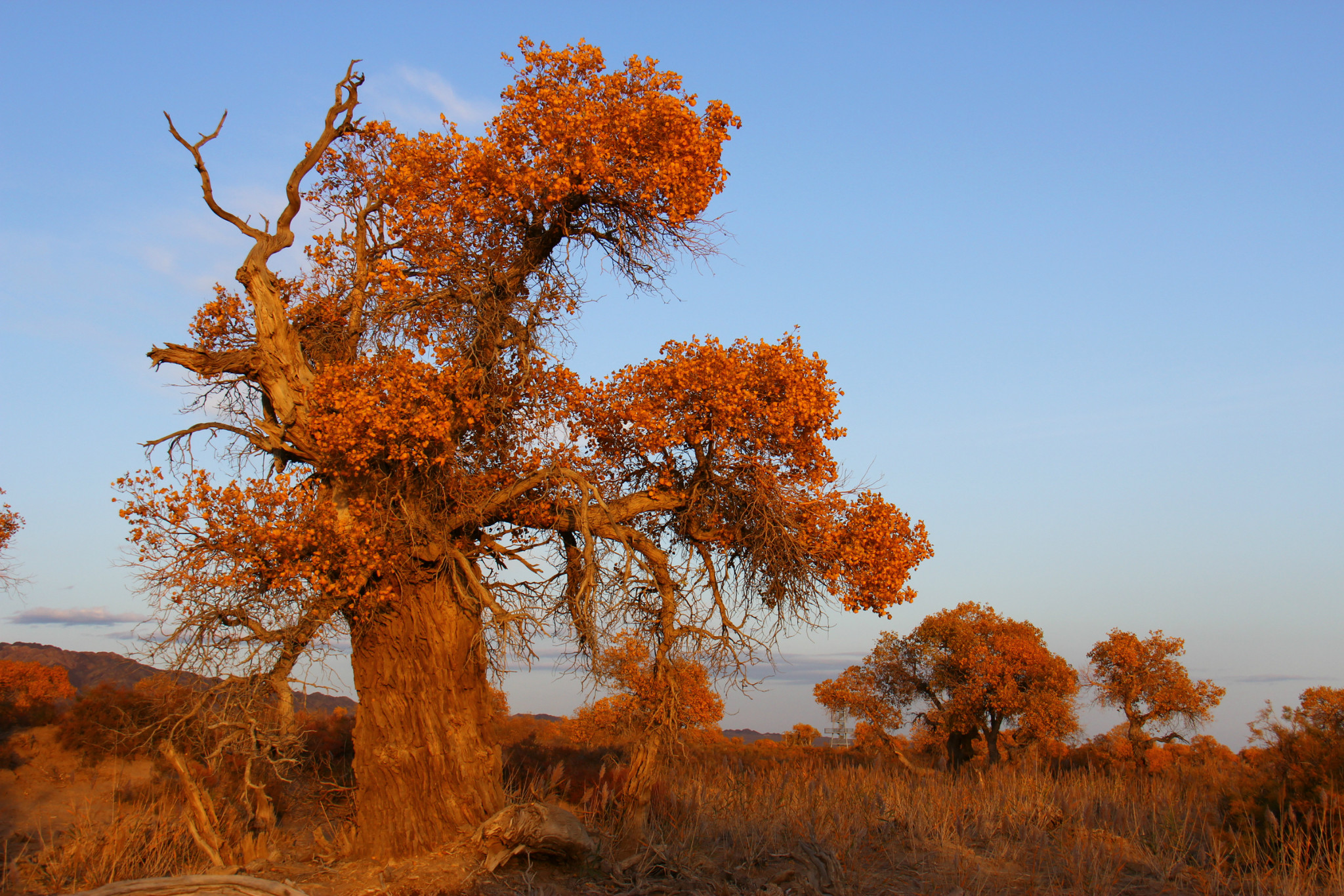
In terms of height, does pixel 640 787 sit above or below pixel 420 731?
below

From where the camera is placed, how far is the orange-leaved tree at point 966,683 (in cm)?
3014

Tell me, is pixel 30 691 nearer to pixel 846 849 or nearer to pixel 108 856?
pixel 108 856

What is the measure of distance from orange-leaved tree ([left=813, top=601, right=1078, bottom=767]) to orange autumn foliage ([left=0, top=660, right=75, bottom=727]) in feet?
84.1

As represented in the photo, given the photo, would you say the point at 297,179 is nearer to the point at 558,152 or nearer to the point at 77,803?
the point at 558,152

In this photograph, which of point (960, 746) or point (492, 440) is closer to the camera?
point (492, 440)

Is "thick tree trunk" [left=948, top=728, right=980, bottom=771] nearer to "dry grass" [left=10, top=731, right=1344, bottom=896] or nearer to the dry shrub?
"dry grass" [left=10, top=731, right=1344, bottom=896]

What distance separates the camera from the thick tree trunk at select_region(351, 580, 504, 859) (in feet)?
34.1

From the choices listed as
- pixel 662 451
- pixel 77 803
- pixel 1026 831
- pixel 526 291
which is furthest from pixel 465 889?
pixel 77 803

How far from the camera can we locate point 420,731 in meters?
10.7

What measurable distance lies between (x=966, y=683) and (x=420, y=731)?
83.1 ft

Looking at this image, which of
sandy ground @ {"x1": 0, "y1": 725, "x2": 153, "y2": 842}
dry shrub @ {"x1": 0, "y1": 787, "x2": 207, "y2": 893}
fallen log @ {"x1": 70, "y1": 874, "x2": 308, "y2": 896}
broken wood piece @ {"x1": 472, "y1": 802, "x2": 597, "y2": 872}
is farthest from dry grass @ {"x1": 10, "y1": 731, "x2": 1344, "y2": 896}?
fallen log @ {"x1": 70, "y1": 874, "x2": 308, "y2": 896}

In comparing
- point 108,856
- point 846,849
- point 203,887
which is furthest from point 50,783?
point 846,849

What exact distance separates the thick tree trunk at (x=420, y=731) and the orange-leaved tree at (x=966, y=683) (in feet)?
77.1

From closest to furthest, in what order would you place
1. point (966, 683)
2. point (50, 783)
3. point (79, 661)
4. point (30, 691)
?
point (50, 783) → point (30, 691) → point (966, 683) → point (79, 661)
